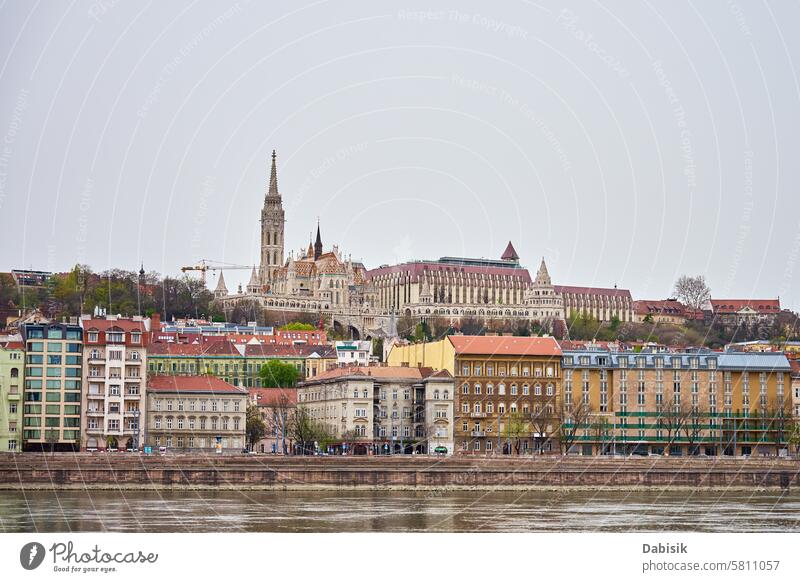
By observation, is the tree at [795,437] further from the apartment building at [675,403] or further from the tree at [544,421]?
the tree at [544,421]

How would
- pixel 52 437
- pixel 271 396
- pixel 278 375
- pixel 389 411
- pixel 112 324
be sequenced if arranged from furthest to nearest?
pixel 278 375 < pixel 271 396 < pixel 389 411 < pixel 112 324 < pixel 52 437

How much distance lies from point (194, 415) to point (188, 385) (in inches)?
57.0

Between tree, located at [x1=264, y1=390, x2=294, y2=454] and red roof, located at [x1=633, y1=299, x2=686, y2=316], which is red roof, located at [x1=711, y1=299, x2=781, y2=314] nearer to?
red roof, located at [x1=633, y1=299, x2=686, y2=316]

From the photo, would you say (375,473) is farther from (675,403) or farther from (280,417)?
(280,417)

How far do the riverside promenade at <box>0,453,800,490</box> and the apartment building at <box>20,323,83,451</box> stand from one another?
17.4 ft

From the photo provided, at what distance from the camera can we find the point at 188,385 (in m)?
57.1

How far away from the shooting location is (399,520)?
1266 inches

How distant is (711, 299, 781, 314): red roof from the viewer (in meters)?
103

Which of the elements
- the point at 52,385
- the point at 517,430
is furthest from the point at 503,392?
the point at 52,385

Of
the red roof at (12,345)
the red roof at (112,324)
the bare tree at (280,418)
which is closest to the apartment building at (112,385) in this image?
the red roof at (112,324)

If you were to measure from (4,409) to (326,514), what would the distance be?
1739cm
